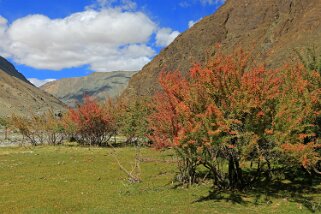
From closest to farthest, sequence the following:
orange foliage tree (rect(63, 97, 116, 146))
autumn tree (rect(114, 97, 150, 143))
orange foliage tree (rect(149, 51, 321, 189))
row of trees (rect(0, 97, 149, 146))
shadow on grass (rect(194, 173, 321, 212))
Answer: orange foliage tree (rect(149, 51, 321, 189))
shadow on grass (rect(194, 173, 321, 212))
autumn tree (rect(114, 97, 150, 143))
row of trees (rect(0, 97, 149, 146))
orange foliage tree (rect(63, 97, 116, 146))

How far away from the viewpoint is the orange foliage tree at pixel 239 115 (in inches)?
901

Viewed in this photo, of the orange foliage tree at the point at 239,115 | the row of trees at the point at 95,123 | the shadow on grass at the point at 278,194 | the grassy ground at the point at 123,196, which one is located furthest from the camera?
the row of trees at the point at 95,123

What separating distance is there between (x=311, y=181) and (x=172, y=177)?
11.3 metres

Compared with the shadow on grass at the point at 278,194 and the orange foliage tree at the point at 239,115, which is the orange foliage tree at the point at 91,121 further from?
the orange foliage tree at the point at 239,115

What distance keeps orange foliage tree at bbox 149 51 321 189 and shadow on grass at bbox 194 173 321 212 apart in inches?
81.7

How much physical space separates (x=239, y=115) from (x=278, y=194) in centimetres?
676

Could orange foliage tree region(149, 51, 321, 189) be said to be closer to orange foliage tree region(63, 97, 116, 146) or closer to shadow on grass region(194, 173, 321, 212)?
shadow on grass region(194, 173, 321, 212)

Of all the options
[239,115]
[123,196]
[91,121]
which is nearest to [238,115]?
[239,115]

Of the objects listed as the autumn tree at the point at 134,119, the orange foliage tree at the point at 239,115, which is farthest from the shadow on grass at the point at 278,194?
the autumn tree at the point at 134,119

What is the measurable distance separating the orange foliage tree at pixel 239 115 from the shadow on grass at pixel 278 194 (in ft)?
6.81

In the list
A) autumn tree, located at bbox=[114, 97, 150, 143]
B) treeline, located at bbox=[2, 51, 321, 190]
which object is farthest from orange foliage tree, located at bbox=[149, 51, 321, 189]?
autumn tree, located at bbox=[114, 97, 150, 143]

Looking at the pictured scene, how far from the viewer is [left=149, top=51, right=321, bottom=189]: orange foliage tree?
2289 centimetres

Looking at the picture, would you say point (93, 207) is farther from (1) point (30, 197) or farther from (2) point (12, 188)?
(2) point (12, 188)

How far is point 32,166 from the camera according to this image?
42781mm
